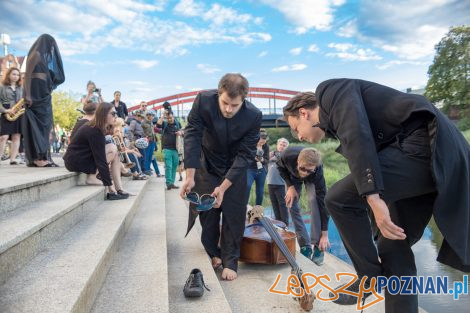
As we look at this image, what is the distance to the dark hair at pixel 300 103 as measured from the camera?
2232 millimetres

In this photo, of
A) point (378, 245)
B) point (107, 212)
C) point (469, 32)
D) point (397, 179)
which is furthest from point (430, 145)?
point (469, 32)

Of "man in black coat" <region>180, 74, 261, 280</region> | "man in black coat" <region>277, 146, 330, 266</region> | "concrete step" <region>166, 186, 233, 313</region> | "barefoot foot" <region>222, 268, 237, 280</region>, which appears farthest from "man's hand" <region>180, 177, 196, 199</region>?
"man in black coat" <region>277, 146, 330, 266</region>

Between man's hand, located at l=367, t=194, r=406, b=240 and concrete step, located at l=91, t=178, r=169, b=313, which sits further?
concrete step, located at l=91, t=178, r=169, b=313

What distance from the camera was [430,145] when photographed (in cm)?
177

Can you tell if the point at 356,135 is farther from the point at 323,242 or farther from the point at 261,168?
the point at 261,168

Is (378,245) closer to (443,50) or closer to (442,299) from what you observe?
(442,299)

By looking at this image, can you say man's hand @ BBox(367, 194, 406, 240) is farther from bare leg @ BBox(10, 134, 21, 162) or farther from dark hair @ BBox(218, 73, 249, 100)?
bare leg @ BBox(10, 134, 21, 162)

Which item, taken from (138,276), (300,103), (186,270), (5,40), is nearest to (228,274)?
(186,270)

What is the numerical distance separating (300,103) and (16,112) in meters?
4.95

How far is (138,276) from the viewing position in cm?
250

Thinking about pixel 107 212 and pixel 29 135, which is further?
pixel 29 135

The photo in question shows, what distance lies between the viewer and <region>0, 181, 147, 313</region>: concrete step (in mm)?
1691

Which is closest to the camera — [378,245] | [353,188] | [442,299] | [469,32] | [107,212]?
[353,188]

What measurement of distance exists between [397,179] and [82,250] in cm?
194
